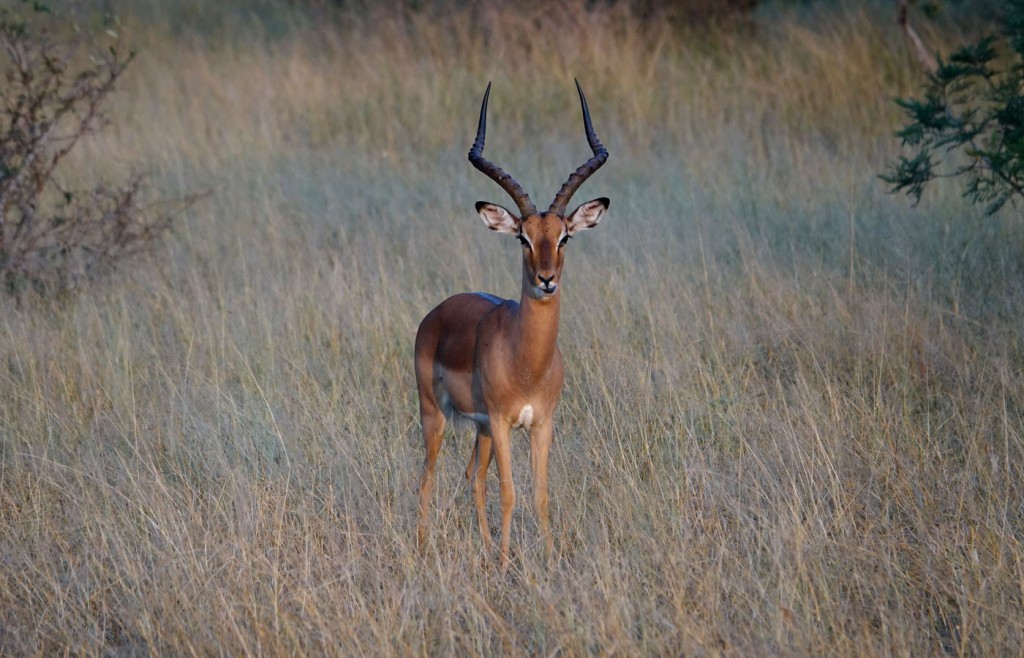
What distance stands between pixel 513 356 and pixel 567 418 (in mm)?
1198

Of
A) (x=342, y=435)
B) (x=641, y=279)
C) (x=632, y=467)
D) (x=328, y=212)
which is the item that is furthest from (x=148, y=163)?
(x=632, y=467)

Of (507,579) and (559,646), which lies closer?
(559,646)

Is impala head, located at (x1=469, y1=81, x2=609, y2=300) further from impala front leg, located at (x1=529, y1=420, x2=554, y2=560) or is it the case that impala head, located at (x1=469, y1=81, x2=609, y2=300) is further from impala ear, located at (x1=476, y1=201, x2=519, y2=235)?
impala front leg, located at (x1=529, y1=420, x2=554, y2=560)

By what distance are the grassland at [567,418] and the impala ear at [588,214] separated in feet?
3.22

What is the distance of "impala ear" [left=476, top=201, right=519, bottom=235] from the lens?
14.3ft

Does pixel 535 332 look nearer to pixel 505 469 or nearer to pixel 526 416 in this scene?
pixel 526 416

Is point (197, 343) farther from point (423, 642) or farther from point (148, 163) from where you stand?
point (148, 163)

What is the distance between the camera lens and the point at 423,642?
351 centimetres

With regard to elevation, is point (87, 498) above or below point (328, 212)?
below

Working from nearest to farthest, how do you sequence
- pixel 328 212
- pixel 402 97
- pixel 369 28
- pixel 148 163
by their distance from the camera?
pixel 328 212
pixel 148 163
pixel 402 97
pixel 369 28

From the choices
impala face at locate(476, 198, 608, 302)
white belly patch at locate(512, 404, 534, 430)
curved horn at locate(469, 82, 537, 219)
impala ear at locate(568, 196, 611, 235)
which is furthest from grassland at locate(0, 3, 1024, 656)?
curved horn at locate(469, 82, 537, 219)

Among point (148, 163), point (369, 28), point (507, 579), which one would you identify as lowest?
point (507, 579)

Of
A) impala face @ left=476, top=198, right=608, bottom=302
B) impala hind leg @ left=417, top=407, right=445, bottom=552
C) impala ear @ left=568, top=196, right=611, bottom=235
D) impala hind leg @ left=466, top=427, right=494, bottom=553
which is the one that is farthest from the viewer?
impala hind leg @ left=417, top=407, right=445, bottom=552

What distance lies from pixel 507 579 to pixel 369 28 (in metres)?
11.7
